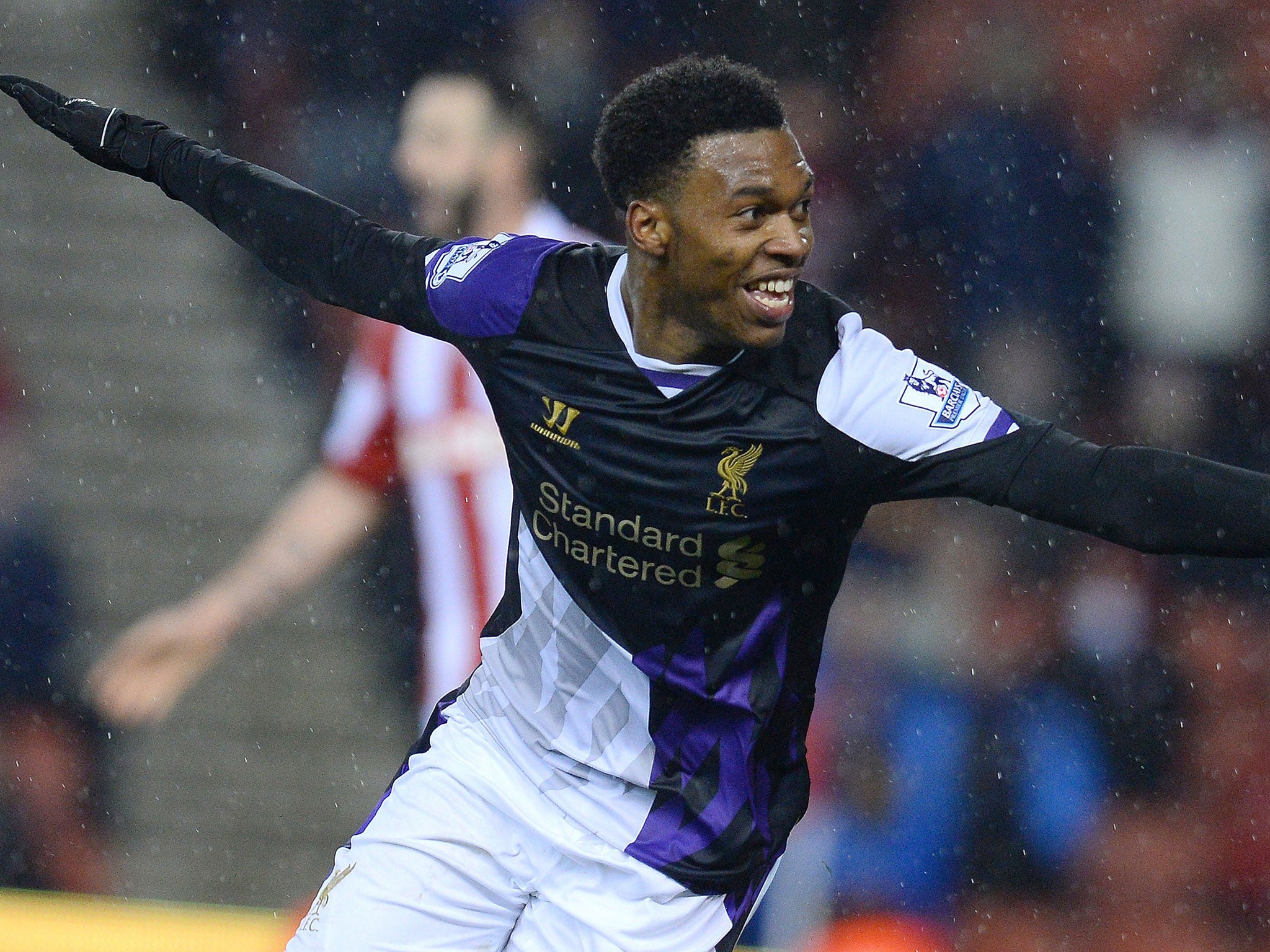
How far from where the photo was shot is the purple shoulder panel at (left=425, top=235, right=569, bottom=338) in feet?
7.13

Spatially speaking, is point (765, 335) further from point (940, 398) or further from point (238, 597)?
point (238, 597)

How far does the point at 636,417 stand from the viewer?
2.07 metres

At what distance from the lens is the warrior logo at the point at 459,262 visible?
2.21 meters

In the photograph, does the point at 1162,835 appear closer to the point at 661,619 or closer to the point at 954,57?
the point at 954,57

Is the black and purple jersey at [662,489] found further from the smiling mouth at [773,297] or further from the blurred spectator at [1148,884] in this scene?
the blurred spectator at [1148,884]

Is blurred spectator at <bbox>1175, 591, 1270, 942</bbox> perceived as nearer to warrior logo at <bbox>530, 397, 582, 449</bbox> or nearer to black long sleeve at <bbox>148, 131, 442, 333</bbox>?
warrior logo at <bbox>530, 397, 582, 449</bbox>

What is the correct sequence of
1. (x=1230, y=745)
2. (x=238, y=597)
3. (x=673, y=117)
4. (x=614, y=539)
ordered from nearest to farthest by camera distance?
(x=673, y=117)
(x=614, y=539)
(x=1230, y=745)
(x=238, y=597)

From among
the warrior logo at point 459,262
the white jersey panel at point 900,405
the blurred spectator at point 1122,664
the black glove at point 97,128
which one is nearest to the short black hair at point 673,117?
the warrior logo at point 459,262

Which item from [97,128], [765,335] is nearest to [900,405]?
[765,335]

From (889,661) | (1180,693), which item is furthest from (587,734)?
(1180,693)

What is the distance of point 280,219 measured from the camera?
90.7 inches

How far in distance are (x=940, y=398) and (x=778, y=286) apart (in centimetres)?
25

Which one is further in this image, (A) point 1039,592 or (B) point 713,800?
(A) point 1039,592

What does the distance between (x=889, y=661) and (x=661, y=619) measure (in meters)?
2.12
